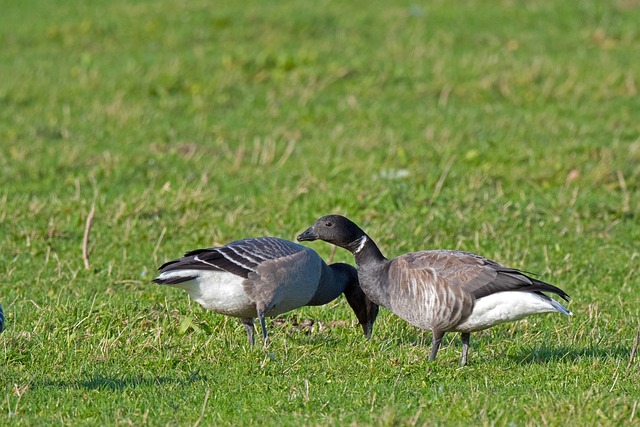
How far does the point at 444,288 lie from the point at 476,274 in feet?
0.81

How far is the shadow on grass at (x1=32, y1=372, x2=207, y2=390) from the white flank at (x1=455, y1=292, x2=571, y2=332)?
1.94 metres

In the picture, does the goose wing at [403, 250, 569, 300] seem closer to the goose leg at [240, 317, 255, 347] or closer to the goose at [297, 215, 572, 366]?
the goose at [297, 215, 572, 366]

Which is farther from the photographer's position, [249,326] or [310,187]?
[310,187]

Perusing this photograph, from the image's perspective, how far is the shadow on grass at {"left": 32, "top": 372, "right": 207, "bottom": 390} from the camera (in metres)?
6.50

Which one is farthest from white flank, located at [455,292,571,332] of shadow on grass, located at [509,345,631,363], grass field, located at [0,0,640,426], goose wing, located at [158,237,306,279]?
goose wing, located at [158,237,306,279]

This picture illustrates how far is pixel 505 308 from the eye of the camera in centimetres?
687

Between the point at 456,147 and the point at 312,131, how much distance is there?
7.97 feet

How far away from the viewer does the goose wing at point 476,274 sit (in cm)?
684

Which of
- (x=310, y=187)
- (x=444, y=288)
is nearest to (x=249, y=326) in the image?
(x=444, y=288)

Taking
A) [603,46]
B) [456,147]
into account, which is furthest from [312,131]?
[603,46]

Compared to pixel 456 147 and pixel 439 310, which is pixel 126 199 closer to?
pixel 456 147

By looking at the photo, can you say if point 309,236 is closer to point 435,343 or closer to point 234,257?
point 234,257

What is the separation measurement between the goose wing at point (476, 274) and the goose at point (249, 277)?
2.97 ft

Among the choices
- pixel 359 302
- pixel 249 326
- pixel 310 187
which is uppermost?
pixel 359 302
